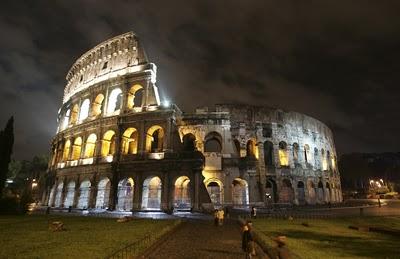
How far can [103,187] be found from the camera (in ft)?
96.7

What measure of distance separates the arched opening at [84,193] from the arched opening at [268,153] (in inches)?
857

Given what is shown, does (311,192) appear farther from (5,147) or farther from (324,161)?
(5,147)

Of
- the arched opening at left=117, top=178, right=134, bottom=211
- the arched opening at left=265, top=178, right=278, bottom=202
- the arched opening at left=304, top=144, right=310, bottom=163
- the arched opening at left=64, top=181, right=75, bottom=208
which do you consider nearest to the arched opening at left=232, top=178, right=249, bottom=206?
the arched opening at left=265, top=178, right=278, bottom=202

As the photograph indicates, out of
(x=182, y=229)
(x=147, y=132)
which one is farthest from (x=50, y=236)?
(x=147, y=132)

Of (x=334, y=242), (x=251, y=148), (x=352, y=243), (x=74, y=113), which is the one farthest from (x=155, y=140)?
(x=352, y=243)

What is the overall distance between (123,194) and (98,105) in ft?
39.8

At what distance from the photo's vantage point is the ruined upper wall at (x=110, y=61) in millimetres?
32656

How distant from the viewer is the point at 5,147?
2652 cm

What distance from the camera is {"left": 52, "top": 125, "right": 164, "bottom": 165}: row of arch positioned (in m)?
29.8

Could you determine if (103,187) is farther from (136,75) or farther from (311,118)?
(311,118)

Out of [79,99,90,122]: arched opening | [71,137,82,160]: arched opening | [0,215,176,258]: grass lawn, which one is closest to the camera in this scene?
[0,215,176,258]: grass lawn

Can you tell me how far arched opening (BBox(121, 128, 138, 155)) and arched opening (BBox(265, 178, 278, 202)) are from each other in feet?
54.6

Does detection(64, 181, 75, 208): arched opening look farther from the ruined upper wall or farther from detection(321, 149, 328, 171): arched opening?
detection(321, 149, 328, 171): arched opening

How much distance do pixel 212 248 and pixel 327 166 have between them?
36.4 meters
